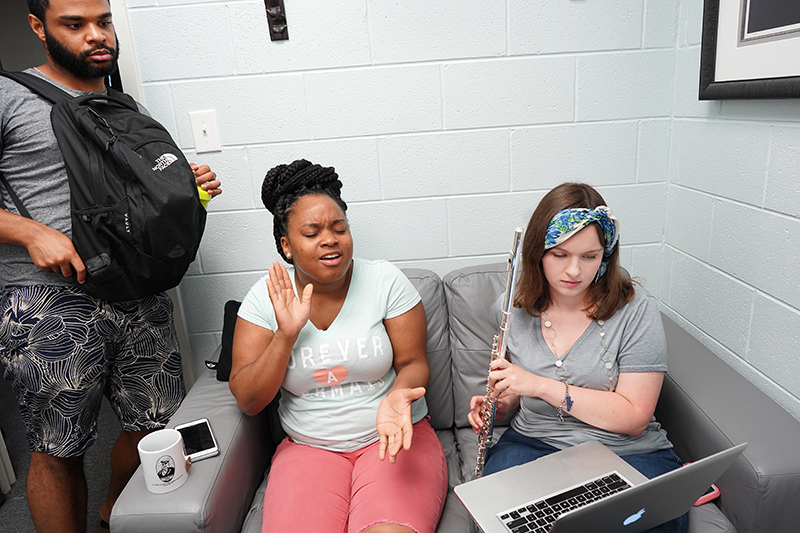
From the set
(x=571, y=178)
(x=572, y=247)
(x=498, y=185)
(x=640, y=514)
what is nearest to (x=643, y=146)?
(x=571, y=178)

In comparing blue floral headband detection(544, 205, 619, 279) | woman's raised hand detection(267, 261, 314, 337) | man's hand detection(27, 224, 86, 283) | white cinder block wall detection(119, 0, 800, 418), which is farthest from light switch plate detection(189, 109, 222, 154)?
blue floral headband detection(544, 205, 619, 279)

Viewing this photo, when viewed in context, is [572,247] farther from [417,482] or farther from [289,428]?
[289,428]

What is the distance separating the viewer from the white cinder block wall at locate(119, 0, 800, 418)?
1736 mm

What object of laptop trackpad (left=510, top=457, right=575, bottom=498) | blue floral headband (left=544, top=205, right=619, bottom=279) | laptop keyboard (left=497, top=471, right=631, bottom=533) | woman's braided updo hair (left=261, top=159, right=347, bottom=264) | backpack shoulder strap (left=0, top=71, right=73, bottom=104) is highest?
backpack shoulder strap (left=0, top=71, right=73, bottom=104)

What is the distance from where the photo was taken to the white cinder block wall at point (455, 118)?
174 centimetres

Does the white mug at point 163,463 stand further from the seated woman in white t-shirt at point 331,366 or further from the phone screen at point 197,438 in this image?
the seated woman in white t-shirt at point 331,366

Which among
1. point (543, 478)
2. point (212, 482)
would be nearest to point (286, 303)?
point (212, 482)

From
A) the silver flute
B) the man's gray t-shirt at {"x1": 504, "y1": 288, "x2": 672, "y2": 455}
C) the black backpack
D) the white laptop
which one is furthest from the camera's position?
the black backpack

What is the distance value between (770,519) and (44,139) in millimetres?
2014

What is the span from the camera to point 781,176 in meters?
1.33

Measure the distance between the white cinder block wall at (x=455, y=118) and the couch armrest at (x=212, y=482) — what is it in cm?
58

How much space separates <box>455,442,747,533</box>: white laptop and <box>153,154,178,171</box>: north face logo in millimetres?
1132

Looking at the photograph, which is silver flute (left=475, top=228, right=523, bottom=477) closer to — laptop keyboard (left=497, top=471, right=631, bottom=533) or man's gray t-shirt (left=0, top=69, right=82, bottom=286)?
laptop keyboard (left=497, top=471, right=631, bottom=533)

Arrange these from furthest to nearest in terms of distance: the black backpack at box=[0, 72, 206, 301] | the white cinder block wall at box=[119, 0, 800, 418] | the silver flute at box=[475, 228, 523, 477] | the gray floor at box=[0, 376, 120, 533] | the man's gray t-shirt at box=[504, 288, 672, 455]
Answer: the gray floor at box=[0, 376, 120, 533] → the white cinder block wall at box=[119, 0, 800, 418] → the black backpack at box=[0, 72, 206, 301] → the man's gray t-shirt at box=[504, 288, 672, 455] → the silver flute at box=[475, 228, 523, 477]
